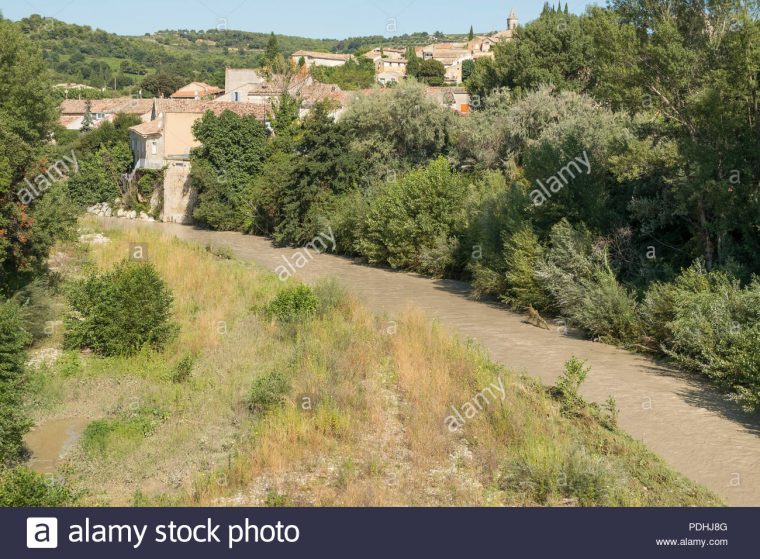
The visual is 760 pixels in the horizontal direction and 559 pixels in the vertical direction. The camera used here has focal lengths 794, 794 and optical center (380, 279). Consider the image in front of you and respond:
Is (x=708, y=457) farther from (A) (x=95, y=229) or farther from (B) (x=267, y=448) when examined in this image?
(A) (x=95, y=229)

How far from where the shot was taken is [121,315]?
16891 mm

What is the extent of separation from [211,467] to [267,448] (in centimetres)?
80

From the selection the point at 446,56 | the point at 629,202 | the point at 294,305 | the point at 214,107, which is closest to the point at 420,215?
the point at 629,202

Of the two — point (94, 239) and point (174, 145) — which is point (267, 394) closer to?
point (94, 239)

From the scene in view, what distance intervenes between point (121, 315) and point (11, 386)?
5312 millimetres

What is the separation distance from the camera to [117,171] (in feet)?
174

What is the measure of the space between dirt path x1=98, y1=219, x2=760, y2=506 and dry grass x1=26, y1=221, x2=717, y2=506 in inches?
30.6

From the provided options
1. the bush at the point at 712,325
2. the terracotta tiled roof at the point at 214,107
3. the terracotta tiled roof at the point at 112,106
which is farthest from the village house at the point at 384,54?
the bush at the point at 712,325

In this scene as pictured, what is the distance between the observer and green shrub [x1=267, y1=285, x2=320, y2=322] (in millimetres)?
18984

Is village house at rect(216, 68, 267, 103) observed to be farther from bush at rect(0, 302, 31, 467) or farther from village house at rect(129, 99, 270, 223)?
bush at rect(0, 302, 31, 467)

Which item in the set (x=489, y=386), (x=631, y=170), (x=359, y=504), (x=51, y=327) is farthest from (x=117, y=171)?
(x=359, y=504)

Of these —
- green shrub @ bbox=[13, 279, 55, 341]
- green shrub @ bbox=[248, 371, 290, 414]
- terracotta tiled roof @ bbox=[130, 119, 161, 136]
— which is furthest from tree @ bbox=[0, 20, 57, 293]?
terracotta tiled roof @ bbox=[130, 119, 161, 136]

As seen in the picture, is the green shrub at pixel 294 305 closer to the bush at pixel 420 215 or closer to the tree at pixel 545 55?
the bush at pixel 420 215
